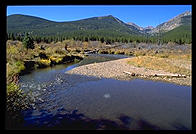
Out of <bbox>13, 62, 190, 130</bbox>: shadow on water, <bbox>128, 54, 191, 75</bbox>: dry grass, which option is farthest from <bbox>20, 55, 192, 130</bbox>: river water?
<bbox>128, 54, 191, 75</bbox>: dry grass

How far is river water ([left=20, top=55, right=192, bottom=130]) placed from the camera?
5680 mm

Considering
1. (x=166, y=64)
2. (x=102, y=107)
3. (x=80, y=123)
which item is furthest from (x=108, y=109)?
(x=166, y=64)

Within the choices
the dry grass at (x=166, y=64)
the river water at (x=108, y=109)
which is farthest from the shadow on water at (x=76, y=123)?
the dry grass at (x=166, y=64)

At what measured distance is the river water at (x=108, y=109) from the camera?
5.68 m

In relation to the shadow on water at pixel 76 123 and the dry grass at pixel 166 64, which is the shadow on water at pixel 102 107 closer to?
the shadow on water at pixel 76 123

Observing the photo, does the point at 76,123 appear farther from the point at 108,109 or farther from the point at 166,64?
the point at 166,64

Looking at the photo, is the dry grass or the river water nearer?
the river water

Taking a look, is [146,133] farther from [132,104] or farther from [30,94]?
[30,94]

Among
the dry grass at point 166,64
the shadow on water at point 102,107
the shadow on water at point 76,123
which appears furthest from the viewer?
the dry grass at point 166,64

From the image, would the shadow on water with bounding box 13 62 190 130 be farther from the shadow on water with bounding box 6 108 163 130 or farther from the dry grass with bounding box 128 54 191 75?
the dry grass with bounding box 128 54 191 75

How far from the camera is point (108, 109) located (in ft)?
23.3
